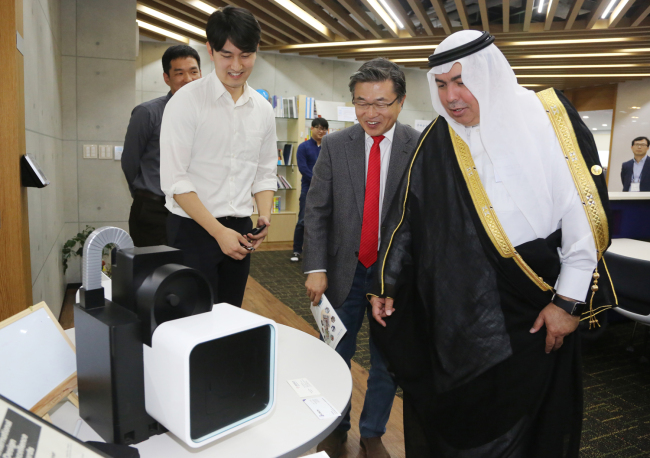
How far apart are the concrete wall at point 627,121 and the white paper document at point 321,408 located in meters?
11.4

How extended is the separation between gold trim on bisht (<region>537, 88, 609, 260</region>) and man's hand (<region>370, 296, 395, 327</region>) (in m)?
0.65

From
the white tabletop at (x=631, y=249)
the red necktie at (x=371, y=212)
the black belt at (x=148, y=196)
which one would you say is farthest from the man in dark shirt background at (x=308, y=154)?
the red necktie at (x=371, y=212)

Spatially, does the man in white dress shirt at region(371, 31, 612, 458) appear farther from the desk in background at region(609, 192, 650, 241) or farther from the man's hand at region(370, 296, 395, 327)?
the desk in background at region(609, 192, 650, 241)

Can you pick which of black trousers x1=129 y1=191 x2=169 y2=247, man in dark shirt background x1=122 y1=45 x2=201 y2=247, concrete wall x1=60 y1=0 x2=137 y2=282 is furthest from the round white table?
concrete wall x1=60 y1=0 x2=137 y2=282

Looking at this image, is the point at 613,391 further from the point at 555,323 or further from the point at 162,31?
the point at 162,31

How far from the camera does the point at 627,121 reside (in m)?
10.3

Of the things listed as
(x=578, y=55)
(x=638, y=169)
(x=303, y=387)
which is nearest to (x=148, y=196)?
(x=303, y=387)

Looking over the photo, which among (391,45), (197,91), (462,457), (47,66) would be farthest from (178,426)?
(391,45)

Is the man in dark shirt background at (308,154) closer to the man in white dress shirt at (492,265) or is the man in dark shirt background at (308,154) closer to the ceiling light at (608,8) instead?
the ceiling light at (608,8)

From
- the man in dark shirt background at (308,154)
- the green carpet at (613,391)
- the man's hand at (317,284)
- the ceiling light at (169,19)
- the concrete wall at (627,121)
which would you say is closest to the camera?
the man's hand at (317,284)

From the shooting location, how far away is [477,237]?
1.45m

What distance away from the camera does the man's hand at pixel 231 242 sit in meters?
1.68

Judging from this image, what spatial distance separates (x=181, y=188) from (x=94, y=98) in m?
3.42

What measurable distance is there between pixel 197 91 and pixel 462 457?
5.07ft
